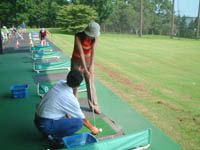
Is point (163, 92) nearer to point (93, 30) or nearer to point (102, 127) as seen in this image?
point (102, 127)

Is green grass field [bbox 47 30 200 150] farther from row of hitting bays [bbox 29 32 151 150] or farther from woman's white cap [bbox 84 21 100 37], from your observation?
woman's white cap [bbox 84 21 100 37]

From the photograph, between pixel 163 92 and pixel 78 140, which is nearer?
pixel 78 140

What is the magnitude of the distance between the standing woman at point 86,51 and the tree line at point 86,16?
105 feet

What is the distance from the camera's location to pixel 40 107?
3.74 m

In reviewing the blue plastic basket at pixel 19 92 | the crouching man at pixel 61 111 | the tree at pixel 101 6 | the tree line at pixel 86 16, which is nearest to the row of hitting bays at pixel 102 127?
the blue plastic basket at pixel 19 92

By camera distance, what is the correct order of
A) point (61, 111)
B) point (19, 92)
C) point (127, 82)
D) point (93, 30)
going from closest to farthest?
point (61, 111)
point (93, 30)
point (19, 92)
point (127, 82)

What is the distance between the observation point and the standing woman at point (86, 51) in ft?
15.1

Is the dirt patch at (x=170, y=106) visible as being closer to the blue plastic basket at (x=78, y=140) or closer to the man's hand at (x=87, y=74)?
the man's hand at (x=87, y=74)

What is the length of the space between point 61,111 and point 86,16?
125ft

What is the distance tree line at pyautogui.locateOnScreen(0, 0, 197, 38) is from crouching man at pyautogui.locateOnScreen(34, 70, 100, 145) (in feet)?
109

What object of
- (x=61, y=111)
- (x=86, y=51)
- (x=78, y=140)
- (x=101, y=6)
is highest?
(x=101, y=6)

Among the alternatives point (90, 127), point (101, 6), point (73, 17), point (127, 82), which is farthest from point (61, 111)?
point (101, 6)

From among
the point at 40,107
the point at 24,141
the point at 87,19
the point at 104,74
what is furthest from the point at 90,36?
the point at 87,19

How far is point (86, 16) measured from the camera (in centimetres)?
4097
